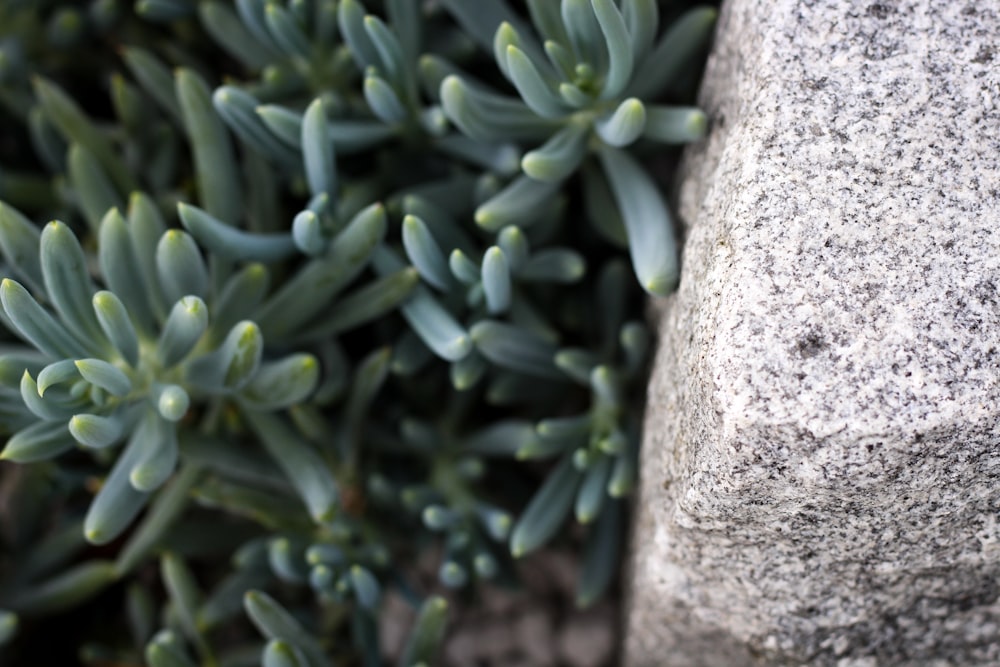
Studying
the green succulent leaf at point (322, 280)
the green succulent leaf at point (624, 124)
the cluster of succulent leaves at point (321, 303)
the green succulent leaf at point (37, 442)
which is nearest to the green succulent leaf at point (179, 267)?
the cluster of succulent leaves at point (321, 303)

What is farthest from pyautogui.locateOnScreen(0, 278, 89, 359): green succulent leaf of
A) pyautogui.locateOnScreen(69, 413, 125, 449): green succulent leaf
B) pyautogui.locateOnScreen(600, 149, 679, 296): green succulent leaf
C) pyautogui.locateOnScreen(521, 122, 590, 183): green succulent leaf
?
pyautogui.locateOnScreen(600, 149, 679, 296): green succulent leaf

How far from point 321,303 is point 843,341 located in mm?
791

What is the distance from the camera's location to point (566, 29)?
4.61 ft

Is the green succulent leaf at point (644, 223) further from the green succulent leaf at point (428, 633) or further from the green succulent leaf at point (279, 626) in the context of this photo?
the green succulent leaf at point (279, 626)

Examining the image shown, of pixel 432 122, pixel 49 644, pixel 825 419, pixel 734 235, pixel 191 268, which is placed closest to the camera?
pixel 825 419

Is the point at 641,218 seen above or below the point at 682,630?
above

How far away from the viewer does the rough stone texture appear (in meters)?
1.08

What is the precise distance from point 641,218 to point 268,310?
1.89 ft

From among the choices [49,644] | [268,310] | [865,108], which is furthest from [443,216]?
[49,644]

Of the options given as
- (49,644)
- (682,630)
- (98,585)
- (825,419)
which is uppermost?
(825,419)

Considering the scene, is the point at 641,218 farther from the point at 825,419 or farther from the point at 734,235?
the point at 825,419

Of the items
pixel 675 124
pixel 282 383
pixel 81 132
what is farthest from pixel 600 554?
pixel 81 132

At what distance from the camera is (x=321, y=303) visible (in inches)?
60.8

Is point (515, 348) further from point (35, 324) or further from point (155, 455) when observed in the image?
point (35, 324)
